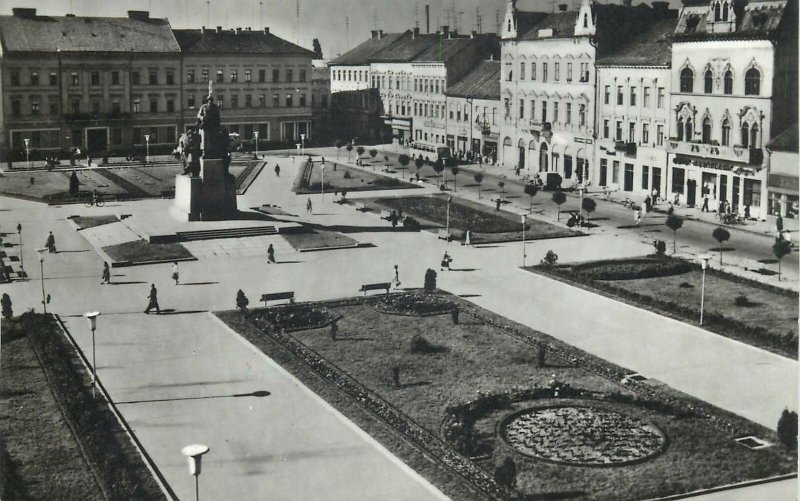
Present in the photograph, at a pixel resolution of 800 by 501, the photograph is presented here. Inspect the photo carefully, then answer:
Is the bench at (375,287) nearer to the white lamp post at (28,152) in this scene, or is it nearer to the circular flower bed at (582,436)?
the circular flower bed at (582,436)

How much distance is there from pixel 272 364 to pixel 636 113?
44931mm

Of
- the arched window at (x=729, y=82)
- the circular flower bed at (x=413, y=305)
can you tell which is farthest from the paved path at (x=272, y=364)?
the arched window at (x=729, y=82)

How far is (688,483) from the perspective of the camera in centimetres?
2069

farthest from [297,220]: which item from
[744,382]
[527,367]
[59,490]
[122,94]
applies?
[122,94]

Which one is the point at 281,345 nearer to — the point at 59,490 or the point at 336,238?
the point at 59,490

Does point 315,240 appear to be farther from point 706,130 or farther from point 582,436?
point 582,436

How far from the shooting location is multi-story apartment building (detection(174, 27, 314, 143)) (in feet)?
323

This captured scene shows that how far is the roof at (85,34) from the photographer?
87.8 m

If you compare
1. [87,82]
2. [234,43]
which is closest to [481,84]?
[234,43]

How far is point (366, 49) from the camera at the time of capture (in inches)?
4675

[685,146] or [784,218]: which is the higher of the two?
[685,146]

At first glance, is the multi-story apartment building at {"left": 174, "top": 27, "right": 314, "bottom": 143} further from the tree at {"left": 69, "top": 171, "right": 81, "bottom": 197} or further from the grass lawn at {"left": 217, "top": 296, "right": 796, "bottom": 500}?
the grass lawn at {"left": 217, "top": 296, "right": 796, "bottom": 500}

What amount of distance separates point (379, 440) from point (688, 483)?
7.13 m

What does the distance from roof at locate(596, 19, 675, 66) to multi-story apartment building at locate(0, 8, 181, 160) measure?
46528 mm
